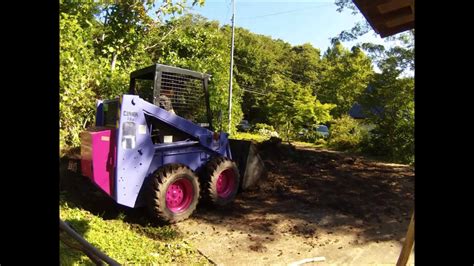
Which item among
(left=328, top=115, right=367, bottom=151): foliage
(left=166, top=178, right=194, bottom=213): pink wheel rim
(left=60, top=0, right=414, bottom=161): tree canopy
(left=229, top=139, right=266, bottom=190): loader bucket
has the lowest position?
(left=166, top=178, right=194, bottom=213): pink wheel rim

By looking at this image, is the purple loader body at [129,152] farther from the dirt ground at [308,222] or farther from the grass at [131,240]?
the dirt ground at [308,222]

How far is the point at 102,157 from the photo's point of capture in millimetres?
5223

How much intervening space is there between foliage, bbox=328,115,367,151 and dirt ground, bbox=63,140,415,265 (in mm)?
9146

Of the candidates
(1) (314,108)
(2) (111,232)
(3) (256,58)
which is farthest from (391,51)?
(3) (256,58)

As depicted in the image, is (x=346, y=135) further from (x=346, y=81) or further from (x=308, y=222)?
(x=308, y=222)

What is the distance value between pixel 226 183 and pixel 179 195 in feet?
3.49

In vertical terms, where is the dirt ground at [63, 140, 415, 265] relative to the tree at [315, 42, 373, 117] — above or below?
below

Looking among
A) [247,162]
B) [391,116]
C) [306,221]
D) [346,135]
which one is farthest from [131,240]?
[346,135]

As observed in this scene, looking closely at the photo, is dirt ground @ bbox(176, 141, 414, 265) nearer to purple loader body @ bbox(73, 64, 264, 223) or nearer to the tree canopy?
purple loader body @ bbox(73, 64, 264, 223)

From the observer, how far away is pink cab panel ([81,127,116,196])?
16.9ft

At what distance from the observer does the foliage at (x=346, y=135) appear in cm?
1847

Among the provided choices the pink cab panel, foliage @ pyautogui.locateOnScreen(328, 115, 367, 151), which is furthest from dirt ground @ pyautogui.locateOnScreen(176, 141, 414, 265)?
foliage @ pyautogui.locateOnScreen(328, 115, 367, 151)
